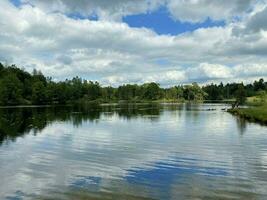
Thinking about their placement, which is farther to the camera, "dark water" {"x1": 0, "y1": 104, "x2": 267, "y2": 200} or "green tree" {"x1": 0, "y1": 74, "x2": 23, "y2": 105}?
"green tree" {"x1": 0, "y1": 74, "x2": 23, "y2": 105}

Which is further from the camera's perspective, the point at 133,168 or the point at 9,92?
the point at 9,92

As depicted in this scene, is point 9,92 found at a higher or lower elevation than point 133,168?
higher

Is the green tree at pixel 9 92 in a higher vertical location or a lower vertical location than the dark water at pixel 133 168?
higher

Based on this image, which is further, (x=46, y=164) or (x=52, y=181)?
(x=46, y=164)

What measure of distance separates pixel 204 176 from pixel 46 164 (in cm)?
1216

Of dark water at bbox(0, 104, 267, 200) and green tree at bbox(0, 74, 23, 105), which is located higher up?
green tree at bbox(0, 74, 23, 105)

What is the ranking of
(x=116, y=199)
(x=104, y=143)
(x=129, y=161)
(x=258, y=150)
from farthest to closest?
(x=104, y=143), (x=258, y=150), (x=129, y=161), (x=116, y=199)

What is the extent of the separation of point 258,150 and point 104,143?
1576 cm

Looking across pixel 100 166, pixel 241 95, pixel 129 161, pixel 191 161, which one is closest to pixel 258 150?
pixel 191 161

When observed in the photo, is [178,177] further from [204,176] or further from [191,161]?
[191,161]

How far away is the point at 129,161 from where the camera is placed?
31594 mm

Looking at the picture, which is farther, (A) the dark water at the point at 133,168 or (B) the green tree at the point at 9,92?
(B) the green tree at the point at 9,92

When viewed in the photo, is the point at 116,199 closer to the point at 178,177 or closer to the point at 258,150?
the point at 178,177

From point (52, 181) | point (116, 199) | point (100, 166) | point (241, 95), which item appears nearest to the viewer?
point (116, 199)
